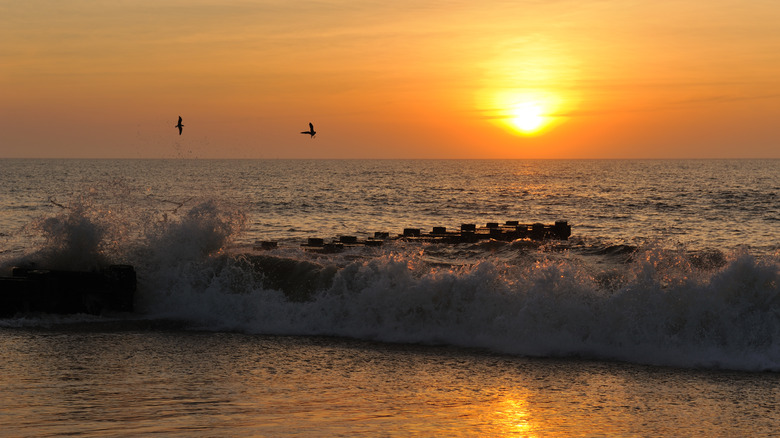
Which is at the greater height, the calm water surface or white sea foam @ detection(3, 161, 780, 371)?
white sea foam @ detection(3, 161, 780, 371)

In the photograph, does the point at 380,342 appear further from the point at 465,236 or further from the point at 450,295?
the point at 465,236

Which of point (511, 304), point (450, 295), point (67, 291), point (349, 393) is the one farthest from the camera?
point (67, 291)

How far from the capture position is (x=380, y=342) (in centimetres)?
1270

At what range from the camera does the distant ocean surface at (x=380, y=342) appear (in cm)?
836

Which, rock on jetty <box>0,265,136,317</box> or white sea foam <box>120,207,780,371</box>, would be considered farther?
rock on jetty <box>0,265,136,317</box>

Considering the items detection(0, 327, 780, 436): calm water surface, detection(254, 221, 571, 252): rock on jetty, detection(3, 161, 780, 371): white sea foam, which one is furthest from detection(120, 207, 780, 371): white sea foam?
detection(254, 221, 571, 252): rock on jetty

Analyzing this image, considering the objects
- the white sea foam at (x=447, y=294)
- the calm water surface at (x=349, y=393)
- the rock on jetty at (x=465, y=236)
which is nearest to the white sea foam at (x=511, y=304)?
the white sea foam at (x=447, y=294)

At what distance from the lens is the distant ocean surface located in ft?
27.4

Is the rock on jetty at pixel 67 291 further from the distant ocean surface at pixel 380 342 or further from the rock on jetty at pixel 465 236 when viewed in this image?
the rock on jetty at pixel 465 236

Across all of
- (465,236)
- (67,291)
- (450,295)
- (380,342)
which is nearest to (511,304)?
(450,295)

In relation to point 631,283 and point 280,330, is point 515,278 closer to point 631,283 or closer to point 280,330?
point 631,283

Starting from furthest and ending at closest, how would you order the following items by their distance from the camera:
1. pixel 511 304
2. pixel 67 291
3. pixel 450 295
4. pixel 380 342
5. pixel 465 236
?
pixel 465 236, pixel 67 291, pixel 450 295, pixel 511 304, pixel 380 342

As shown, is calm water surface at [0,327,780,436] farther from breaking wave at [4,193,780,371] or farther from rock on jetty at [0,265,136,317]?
rock on jetty at [0,265,136,317]

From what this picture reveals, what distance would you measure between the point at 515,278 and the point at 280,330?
4283 millimetres
